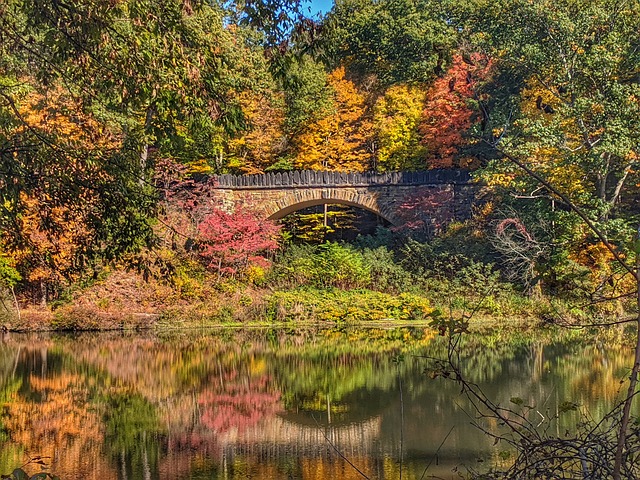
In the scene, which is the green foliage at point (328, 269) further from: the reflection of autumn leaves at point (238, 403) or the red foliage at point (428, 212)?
the reflection of autumn leaves at point (238, 403)

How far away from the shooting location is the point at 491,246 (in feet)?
75.9

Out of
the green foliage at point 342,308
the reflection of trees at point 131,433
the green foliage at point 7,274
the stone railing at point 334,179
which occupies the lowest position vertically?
the reflection of trees at point 131,433

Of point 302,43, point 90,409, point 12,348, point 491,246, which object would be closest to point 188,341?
point 12,348

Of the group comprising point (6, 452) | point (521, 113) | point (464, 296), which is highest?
point (521, 113)

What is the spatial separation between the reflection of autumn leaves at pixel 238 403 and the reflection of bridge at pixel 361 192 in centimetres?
1296

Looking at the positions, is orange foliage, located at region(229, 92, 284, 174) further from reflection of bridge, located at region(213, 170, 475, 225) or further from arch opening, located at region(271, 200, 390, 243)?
arch opening, located at region(271, 200, 390, 243)

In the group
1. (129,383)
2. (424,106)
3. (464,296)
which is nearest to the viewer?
(129,383)

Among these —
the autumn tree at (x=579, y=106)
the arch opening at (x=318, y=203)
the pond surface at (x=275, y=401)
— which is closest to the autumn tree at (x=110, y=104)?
the pond surface at (x=275, y=401)

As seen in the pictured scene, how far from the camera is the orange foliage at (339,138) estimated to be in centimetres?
2795

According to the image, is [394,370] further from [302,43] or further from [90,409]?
[302,43]

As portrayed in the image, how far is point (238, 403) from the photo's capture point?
10961 millimetres

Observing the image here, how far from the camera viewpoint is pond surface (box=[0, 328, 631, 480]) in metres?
7.60

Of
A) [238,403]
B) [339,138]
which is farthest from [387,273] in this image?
[238,403]

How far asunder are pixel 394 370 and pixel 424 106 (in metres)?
15.5
